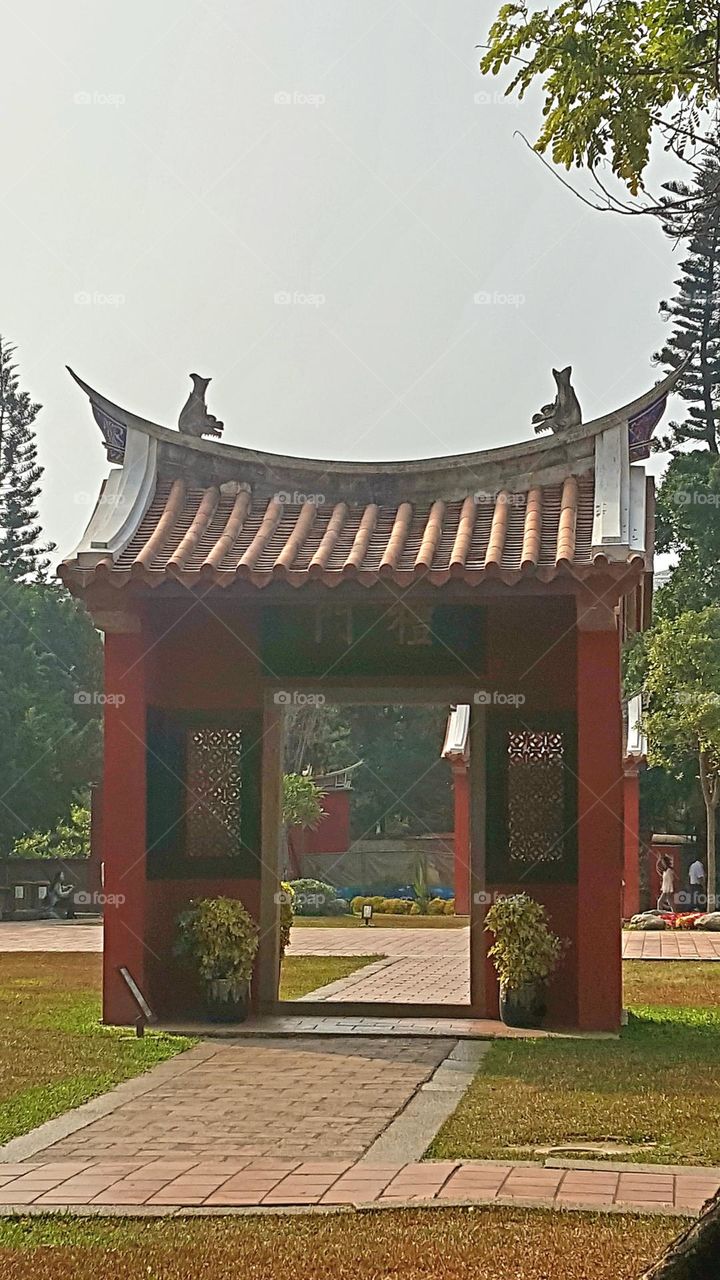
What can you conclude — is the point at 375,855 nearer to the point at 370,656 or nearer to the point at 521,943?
the point at 370,656

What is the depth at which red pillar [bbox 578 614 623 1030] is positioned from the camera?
9672 millimetres

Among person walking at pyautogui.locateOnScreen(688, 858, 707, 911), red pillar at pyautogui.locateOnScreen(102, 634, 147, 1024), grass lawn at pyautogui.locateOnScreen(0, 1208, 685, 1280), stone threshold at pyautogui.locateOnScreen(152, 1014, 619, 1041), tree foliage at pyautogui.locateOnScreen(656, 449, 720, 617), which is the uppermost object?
tree foliage at pyautogui.locateOnScreen(656, 449, 720, 617)

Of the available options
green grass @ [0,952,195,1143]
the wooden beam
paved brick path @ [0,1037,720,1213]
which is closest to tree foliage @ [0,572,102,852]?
green grass @ [0,952,195,1143]

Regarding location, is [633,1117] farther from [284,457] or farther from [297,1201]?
[284,457]

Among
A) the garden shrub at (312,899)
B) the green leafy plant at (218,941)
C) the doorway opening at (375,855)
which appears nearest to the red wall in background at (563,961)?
the doorway opening at (375,855)

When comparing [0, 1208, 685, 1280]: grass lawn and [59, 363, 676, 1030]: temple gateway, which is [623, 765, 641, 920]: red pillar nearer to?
[59, 363, 676, 1030]: temple gateway

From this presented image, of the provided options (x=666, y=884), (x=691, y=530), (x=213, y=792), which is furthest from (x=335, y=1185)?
(x=691, y=530)

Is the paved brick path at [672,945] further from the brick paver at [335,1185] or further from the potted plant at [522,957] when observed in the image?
the brick paver at [335,1185]

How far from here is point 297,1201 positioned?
5.05 m

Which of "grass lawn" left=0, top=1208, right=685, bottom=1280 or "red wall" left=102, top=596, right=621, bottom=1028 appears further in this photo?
"red wall" left=102, top=596, right=621, bottom=1028

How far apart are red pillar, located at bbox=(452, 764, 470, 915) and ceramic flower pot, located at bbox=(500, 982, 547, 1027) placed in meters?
14.3

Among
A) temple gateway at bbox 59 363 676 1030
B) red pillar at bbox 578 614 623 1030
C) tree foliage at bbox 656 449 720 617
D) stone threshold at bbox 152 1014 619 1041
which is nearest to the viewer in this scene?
stone threshold at bbox 152 1014 619 1041

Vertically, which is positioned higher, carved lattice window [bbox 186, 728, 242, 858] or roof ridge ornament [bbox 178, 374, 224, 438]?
roof ridge ornament [bbox 178, 374, 224, 438]

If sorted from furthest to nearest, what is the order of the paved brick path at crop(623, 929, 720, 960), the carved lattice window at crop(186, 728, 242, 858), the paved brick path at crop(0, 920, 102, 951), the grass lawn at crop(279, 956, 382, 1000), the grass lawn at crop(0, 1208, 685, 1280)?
the paved brick path at crop(0, 920, 102, 951)
the paved brick path at crop(623, 929, 720, 960)
the grass lawn at crop(279, 956, 382, 1000)
the carved lattice window at crop(186, 728, 242, 858)
the grass lawn at crop(0, 1208, 685, 1280)
